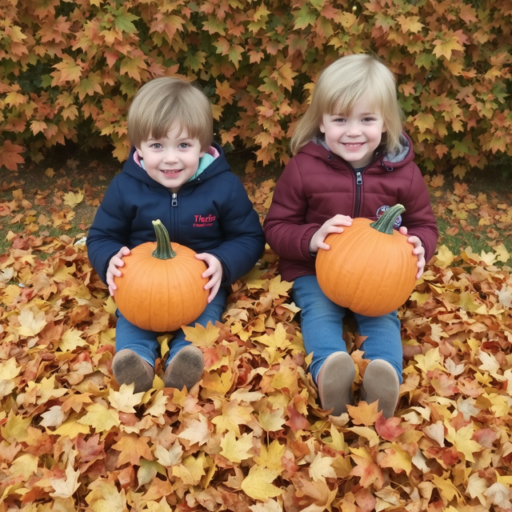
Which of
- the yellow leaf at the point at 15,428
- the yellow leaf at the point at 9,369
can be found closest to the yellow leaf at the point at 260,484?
the yellow leaf at the point at 15,428

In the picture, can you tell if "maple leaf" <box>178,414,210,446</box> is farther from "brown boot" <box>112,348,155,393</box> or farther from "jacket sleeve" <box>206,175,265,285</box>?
"jacket sleeve" <box>206,175,265,285</box>

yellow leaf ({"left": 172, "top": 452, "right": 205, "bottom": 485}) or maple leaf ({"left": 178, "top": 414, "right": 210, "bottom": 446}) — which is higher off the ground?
maple leaf ({"left": 178, "top": 414, "right": 210, "bottom": 446})

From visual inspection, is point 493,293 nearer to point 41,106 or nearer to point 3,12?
point 41,106

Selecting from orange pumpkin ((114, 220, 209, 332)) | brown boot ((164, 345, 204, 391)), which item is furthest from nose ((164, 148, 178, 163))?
brown boot ((164, 345, 204, 391))

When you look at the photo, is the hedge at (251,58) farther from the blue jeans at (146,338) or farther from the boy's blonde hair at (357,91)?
the blue jeans at (146,338)

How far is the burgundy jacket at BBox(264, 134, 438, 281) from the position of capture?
2383 mm

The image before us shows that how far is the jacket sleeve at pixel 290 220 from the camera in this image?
2.37 m

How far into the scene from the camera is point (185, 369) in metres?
1.93

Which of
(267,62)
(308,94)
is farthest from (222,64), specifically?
(308,94)

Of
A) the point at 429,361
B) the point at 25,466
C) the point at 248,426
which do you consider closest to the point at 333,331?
the point at 429,361

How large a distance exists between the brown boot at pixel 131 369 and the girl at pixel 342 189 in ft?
2.27

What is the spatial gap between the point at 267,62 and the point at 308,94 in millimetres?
379

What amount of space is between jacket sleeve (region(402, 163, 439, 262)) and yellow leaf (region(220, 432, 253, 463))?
4.24 feet

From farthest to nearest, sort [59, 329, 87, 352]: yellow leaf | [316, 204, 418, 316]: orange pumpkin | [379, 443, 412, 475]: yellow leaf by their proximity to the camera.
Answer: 1. [59, 329, 87, 352]: yellow leaf
2. [316, 204, 418, 316]: orange pumpkin
3. [379, 443, 412, 475]: yellow leaf
